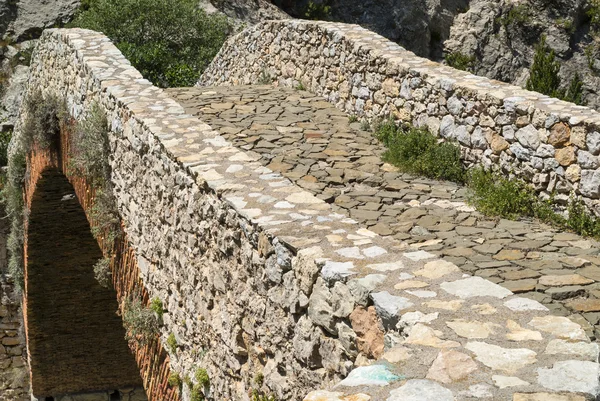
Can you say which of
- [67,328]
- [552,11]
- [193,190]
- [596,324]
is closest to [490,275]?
[596,324]

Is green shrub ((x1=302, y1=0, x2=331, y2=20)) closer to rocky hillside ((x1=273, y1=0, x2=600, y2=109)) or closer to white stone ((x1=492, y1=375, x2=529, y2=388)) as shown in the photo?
rocky hillside ((x1=273, y1=0, x2=600, y2=109))

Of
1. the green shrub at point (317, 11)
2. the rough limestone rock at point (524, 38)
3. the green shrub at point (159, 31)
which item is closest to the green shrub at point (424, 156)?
the green shrub at point (159, 31)

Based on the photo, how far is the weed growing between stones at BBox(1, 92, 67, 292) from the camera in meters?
9.83

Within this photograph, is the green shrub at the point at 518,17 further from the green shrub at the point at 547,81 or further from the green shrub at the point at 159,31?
the green shrub at the point at 159,31

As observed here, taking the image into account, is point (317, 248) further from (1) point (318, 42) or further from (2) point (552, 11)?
(2) point (552, 11)

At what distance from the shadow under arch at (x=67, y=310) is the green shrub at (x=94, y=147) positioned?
3.26 meters

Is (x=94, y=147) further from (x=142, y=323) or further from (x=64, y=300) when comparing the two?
(x=64, y=300)

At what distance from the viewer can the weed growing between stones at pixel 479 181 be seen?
19.9 ft

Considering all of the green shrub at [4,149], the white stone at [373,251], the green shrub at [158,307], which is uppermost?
the white stone at [373,251]

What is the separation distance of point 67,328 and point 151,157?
8.13m

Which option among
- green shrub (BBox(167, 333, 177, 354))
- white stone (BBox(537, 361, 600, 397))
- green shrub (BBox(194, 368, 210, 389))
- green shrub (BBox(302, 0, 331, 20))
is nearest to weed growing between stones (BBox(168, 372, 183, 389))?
green shrub (BBox(167, 333, 177, 354))

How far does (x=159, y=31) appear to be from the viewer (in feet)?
53.2

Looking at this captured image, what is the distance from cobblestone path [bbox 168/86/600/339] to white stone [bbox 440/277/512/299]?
51 cm

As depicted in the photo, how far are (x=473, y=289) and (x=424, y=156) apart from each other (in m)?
4.20
